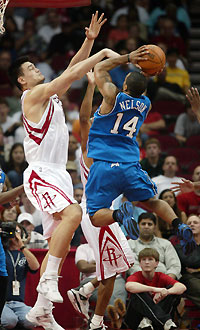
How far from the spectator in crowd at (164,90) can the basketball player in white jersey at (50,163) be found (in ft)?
22.1

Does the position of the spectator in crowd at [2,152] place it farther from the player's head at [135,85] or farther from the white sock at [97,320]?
the player's head at [135,85]

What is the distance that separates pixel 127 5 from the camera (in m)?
17.2

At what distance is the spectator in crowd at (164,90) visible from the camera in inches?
566

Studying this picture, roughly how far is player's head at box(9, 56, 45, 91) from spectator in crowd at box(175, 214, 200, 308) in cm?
319

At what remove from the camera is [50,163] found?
24.3ft

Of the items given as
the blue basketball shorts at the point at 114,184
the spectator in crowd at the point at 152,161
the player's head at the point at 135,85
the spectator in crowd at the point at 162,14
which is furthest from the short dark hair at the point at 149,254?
the spectator in crowd at the point at 162,14

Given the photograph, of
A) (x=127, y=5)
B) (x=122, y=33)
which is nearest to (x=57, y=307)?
(x=122, y=33)

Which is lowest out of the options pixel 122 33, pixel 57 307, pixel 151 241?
pixel 57 307

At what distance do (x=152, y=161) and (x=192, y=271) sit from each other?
9.93ft

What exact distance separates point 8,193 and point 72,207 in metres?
A: 1.15

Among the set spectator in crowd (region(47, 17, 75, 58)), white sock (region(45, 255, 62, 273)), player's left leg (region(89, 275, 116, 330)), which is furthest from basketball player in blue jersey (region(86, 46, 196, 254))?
spectator in crowd (region(47, 17, 75, 58))

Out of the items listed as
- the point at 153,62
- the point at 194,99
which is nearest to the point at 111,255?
the point at 194,99

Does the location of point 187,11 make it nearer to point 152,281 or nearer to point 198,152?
point 198,152

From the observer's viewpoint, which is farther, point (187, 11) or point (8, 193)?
point (187, 11)
